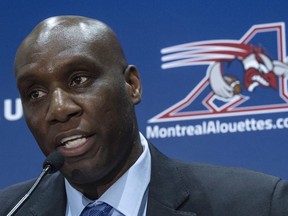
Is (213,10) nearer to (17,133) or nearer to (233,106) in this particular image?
(233,106)

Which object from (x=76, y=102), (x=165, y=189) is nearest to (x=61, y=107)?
(x=76, y=102)

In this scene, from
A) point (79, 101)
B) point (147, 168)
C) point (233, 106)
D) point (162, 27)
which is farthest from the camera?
point (162, 27)

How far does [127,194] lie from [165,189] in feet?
0.24

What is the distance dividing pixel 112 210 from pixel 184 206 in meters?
0.13

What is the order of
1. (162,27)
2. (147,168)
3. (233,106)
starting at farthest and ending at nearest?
(162,27)
(233,106)
(147,168)

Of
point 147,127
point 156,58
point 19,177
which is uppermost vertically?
point 156,58

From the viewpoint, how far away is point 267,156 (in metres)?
1.82

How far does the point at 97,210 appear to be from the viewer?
4.40 feet

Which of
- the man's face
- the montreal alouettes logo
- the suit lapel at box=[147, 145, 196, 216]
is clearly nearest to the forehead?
the man's face

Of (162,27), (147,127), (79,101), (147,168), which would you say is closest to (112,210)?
(147,168)

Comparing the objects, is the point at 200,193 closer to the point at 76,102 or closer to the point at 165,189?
the point at 165,189

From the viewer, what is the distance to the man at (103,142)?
1268mm

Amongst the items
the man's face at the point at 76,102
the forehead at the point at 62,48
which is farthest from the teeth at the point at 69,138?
the forehead at the point at 62,48

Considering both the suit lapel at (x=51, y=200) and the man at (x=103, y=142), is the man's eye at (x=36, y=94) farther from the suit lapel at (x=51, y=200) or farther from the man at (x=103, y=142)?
the suit lapel at (x=51, y=200)
